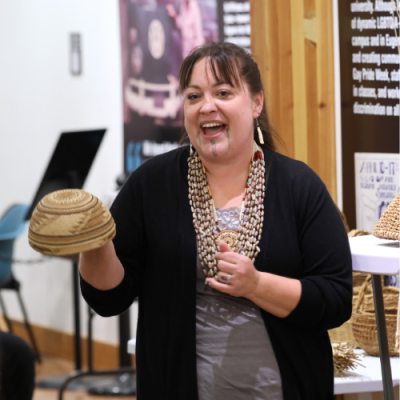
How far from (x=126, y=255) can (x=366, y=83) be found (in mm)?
1190

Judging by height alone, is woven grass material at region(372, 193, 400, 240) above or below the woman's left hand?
above

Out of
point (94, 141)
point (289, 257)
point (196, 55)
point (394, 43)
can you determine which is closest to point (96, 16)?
point (94, 141)

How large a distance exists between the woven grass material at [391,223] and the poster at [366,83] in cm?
76

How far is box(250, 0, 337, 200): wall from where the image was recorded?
2219 millimetres

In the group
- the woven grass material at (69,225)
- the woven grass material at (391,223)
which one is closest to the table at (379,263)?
the woven grass material at (391,223)

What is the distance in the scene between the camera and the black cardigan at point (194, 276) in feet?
4.57

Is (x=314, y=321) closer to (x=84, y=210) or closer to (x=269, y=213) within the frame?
(x=269, y=213)

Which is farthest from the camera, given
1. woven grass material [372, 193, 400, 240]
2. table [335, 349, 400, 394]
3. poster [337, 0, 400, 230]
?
poster [337, 0, 400, 230]

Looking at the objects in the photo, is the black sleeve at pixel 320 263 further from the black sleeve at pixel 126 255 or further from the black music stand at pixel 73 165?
the black music stand at pixel 73 165

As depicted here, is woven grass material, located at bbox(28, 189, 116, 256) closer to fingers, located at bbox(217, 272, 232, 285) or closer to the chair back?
fingers, located at bbox(217, 272, 232, 285)

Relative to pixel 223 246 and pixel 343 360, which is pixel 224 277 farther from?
pixel 343 360

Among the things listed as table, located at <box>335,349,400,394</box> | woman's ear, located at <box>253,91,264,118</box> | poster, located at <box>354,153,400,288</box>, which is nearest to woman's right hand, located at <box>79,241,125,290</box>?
woman's ear, located at <box>253,91,264,118</box>

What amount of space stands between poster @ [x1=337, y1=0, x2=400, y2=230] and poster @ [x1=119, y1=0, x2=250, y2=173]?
1555 mm

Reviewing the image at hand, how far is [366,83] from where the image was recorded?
2.23 m
